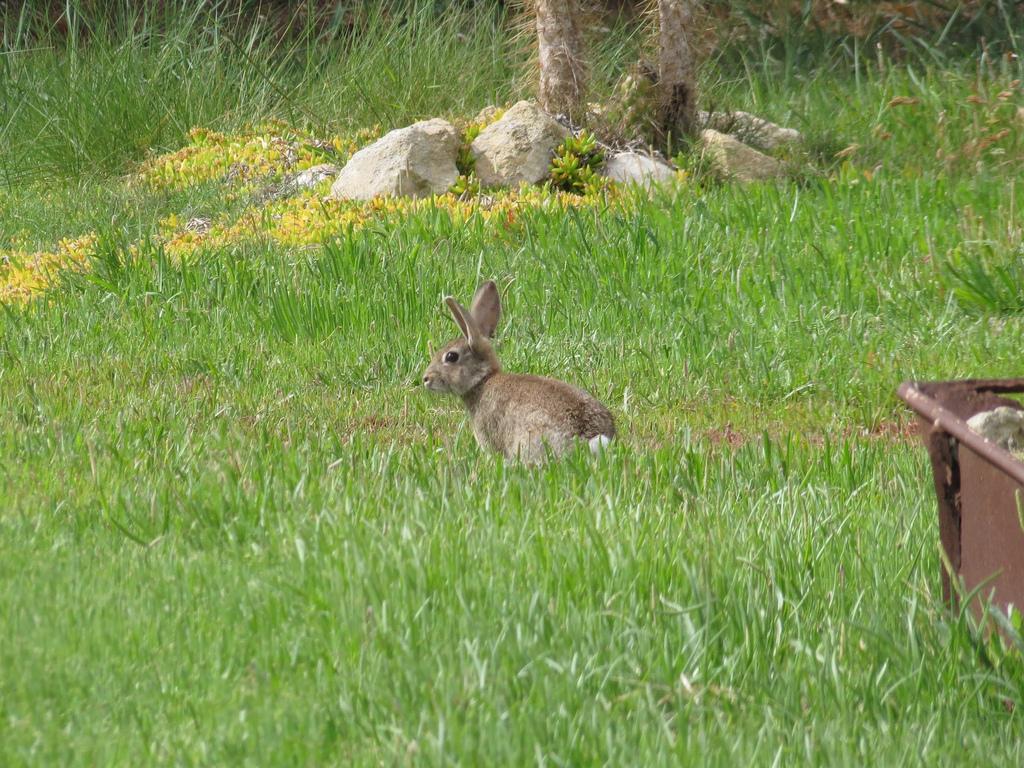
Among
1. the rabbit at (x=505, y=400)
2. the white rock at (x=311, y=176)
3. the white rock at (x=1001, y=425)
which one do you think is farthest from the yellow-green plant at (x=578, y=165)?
the white rock at (x=1001, y=425)

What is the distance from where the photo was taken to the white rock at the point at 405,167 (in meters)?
9.89

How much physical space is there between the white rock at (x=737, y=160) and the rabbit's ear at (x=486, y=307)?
4.08m

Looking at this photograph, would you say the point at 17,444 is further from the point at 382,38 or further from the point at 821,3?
the point at 821,3

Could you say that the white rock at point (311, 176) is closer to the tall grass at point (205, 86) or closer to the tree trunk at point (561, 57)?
the tall grass at point (205, 86)

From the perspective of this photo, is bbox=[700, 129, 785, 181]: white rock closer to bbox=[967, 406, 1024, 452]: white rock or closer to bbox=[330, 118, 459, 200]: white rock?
bbox=[330, 118, 459, 200]: white rock

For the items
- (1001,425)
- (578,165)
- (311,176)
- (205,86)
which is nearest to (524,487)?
(1001,425)

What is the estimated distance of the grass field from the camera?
3.14 meters

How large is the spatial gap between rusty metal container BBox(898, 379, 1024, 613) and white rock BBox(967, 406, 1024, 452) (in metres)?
0.08

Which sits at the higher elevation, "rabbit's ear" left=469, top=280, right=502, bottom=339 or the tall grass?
"rabbit's ear" left=469, top=280, right=502, bottom=339

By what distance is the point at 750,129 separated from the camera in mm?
11055

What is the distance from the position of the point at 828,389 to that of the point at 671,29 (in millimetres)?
4880

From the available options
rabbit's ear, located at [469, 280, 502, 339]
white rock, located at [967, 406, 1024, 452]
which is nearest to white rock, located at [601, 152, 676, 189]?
rabbit's ear, located at [469, 280, 502, 339]

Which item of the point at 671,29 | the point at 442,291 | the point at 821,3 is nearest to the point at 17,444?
the point at 442,291

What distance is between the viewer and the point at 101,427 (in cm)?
558
